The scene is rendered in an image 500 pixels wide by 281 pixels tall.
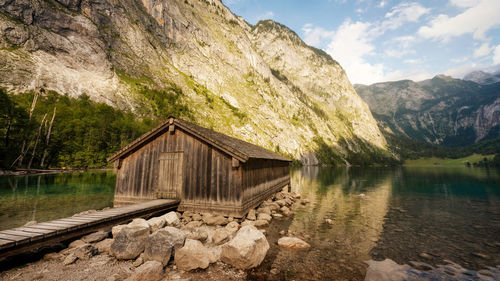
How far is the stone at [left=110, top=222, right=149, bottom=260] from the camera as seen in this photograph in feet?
24.9

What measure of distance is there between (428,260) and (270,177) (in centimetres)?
1399

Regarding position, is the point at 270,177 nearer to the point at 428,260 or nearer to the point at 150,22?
the point at 428,260

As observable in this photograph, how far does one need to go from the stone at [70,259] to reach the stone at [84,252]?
17 centimetres

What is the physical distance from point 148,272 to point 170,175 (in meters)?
8.37

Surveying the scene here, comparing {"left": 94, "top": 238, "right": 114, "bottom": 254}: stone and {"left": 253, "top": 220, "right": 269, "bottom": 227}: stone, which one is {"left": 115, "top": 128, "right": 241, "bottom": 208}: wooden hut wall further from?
{"left": 94, "top": 238, "right": 114, "bottom": 254}: stone

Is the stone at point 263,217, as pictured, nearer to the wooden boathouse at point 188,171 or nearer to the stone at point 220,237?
the wooden boathouse at point 188,171

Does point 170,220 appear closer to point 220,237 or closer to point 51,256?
point 220,237

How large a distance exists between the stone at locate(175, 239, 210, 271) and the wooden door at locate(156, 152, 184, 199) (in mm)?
6943

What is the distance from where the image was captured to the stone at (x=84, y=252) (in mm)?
7535

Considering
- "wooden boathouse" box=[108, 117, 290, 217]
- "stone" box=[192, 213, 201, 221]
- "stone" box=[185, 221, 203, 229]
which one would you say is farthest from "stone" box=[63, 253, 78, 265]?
"wooden boathouse" box=[108, 117, 290, 217]

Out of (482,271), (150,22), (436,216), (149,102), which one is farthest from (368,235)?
(150,22)

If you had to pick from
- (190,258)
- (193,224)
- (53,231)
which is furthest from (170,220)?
(53,231)

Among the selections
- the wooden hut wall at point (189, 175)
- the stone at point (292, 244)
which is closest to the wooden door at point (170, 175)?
the wooden hut wall at point (189, 175)

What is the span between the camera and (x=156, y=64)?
360 feet
